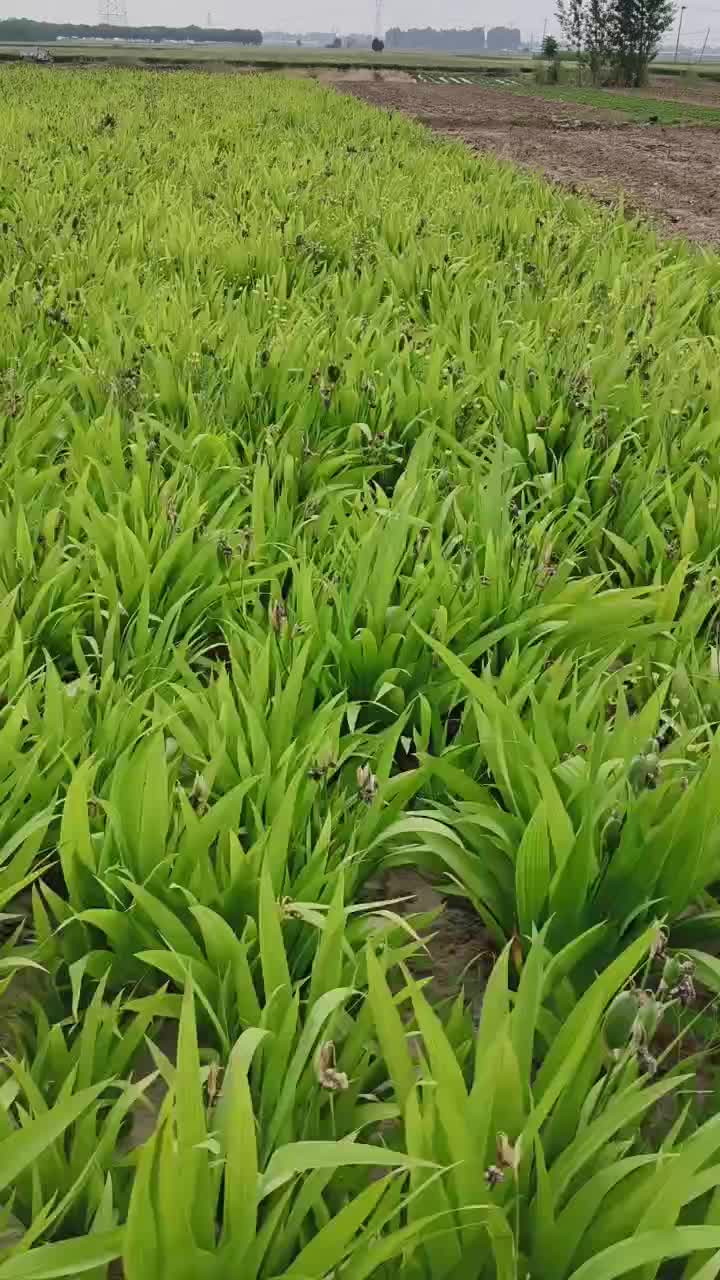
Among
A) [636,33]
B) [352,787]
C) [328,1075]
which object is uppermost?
[636,33]

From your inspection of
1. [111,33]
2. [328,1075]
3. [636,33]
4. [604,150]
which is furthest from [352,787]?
[111,33]

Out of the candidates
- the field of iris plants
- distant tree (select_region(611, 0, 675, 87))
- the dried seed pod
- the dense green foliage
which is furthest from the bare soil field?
the dense green foliage

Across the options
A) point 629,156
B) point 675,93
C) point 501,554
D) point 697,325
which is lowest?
point 501,554

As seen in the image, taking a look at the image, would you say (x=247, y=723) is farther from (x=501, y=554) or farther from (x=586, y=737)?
(x=501, y=554)

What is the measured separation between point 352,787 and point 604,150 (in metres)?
13.5

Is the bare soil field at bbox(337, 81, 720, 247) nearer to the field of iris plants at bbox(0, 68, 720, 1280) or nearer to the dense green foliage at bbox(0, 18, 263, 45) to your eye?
the field of iris plants at bbox(0, 68, 720, 1280)

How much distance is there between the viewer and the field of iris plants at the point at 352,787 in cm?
77

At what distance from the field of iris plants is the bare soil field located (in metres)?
4.03

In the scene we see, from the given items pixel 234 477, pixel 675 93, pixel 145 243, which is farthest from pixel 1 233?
pixel 675 93

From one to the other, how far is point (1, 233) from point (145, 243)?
2.05ft

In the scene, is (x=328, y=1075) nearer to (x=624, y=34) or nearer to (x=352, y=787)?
(x=352, y=787)

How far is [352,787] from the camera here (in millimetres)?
1385

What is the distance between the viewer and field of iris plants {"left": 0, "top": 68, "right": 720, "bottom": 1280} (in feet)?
2.54

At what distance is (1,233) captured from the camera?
4.34 m
